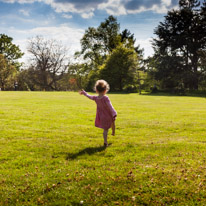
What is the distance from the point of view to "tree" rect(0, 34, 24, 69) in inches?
2560

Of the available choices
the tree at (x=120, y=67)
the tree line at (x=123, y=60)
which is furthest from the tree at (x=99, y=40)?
the tree at (x=120, y=67)

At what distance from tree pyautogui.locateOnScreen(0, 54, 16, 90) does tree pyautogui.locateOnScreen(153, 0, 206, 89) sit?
120ft

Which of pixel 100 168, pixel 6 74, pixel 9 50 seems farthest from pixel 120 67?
pixel 100 168

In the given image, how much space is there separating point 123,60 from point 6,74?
98.8ft

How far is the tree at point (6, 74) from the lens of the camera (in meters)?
53.7

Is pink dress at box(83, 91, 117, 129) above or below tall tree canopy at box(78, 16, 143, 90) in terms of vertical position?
below

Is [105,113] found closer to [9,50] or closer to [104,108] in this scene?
[104,108]

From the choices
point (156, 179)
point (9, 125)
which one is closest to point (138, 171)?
point (156, 179)

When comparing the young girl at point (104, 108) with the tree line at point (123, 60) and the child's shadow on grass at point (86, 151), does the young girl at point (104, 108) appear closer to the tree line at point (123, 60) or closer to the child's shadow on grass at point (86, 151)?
the child's shadow on grass at point (86, 151)

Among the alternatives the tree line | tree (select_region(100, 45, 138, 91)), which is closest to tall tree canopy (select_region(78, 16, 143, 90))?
the tree line

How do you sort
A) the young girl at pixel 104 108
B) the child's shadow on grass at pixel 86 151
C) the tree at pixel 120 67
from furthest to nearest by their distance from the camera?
the tree at pixel 120 67
the young girl at pixel 104 108
the child's shadow on grass at pixel 86 151

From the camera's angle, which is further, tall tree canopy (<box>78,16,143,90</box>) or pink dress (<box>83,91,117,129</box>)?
tall tree canopy (<box>78,16,143,90</box>)

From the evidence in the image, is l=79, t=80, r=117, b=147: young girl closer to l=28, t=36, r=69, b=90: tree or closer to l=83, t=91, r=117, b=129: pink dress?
l=83, t=91, r=117, b=129: pink dress

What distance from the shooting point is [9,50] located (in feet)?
217
